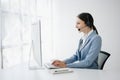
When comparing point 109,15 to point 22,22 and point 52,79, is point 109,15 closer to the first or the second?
point 22,22

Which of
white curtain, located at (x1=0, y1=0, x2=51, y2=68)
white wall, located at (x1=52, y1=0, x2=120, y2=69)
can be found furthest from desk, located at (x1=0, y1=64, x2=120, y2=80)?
white wall, located at (x1=52, y1=0, x2=120, y2=69)

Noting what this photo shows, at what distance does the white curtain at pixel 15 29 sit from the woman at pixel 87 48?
937 millimetres

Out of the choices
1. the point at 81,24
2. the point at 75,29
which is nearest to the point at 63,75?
the point at 81,24

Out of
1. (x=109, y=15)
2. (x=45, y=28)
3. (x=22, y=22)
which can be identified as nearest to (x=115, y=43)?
(x=109, y=15)

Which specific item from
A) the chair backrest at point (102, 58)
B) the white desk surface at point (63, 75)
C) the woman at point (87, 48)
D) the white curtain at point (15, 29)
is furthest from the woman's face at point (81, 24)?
the white curtain at point (15, 29)

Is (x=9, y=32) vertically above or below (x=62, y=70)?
above

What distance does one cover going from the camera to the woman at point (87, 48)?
7.95ft

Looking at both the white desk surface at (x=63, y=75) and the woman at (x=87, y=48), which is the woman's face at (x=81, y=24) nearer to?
the woman at (x=87, y=48)

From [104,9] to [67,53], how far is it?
1193 millimetres

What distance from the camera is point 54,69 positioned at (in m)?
2.21

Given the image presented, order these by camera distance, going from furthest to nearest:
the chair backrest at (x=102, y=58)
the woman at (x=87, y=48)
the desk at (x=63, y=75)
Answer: the chair backrest at (x=102, y=58) < the woman at (x=87, y=48) < the desk at (x=63, y=75)

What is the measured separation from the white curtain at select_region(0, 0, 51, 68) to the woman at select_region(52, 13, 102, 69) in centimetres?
94

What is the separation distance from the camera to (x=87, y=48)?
262 cm

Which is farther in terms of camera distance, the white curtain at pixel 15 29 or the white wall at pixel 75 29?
the white wall at pixel 75 29
